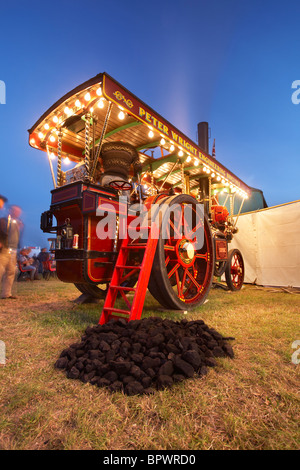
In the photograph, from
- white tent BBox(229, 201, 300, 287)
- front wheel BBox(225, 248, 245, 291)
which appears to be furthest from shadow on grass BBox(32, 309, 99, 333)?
white tent BBox(229, 201, 300, 287)

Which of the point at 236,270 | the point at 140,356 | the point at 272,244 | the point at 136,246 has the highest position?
the point at 272,244

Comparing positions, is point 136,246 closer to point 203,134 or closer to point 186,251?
point 186,251

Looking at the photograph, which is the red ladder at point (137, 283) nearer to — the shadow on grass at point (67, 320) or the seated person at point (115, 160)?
the shadow on grass at point (67, 320)

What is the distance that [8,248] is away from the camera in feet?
17.0

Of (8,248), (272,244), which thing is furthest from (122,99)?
(272,244)

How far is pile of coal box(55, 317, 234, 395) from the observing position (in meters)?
1.64

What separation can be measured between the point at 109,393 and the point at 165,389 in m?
0.35

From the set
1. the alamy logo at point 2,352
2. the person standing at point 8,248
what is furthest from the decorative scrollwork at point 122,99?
the person standing at point 8,248

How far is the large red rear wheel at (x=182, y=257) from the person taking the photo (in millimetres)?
3111

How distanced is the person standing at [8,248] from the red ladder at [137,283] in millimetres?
3280

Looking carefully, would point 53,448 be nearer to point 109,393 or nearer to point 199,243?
point 109,393

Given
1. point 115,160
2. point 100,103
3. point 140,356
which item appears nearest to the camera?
point 140,356

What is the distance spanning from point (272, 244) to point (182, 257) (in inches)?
187

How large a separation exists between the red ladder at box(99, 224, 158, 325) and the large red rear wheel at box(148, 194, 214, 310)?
177 millimetres
